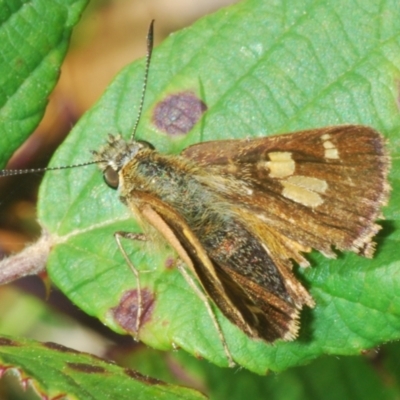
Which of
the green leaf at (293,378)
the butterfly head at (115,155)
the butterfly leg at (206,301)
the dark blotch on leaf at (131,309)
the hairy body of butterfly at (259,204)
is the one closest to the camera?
the hairy body of butterfly at (259,204)

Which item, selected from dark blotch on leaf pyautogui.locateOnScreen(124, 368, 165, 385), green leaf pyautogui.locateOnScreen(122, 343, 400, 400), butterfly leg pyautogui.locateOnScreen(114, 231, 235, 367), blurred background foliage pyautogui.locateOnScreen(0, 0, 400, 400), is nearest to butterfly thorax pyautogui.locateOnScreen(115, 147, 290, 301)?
butterfly leg pyautogui.locateOnScreen(114, 231, 235, 367)

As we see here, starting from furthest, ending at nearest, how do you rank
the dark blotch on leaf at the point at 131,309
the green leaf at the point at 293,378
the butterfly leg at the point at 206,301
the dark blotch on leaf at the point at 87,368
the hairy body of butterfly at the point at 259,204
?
the green leaf at the point at 293,378
the dark blotch on leaf at the point at 131,309
the butterfly leg at the point at 206,301
the hairy body of butterfly at the point at 259,204
the dark blotch on leaf at the point at 87,368

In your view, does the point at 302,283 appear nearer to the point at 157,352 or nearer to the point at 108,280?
the point at 108,280

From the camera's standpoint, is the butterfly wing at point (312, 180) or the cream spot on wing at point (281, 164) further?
the cream spot on wing at point (281, 164)

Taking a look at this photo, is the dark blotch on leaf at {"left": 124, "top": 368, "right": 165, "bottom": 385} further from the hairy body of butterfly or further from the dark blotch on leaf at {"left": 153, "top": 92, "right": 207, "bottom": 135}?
the dark blotch on leaf at {"left": 153, "top": 92, "right": 207, "bottom": 135}

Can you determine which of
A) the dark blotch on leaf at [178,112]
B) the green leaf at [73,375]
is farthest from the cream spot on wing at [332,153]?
the green leaf at [73,375]

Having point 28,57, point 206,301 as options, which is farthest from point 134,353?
point 28,57

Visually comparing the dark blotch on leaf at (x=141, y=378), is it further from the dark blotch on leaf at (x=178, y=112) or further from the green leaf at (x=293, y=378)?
the green leaf at (x=293, y=378)
